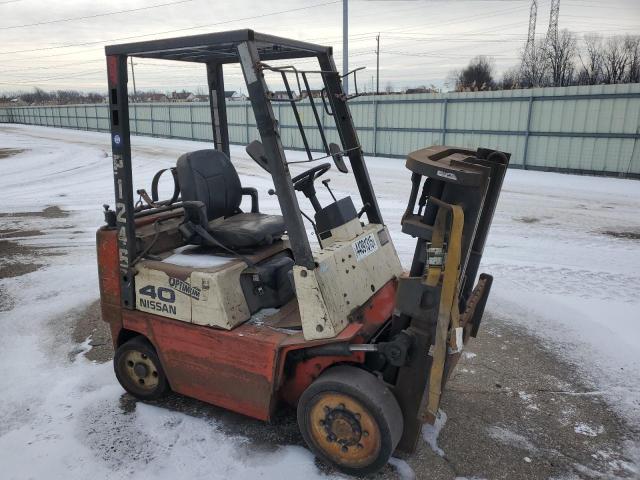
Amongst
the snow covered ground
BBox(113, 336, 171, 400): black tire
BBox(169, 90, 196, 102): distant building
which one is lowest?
the snow covered ground

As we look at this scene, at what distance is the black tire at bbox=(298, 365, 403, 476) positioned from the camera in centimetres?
295

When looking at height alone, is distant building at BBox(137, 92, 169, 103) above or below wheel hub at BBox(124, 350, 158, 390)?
above

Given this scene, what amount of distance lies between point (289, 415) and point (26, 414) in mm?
1894

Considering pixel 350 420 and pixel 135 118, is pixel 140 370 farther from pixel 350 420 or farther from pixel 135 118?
pixel 135 118

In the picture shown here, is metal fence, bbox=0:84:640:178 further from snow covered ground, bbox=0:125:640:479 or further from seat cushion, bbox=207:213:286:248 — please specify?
seat cushion, bbox=207:213:286:248

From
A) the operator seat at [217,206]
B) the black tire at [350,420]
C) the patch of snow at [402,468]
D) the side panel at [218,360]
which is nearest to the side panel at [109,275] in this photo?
the side panel at [218,360]

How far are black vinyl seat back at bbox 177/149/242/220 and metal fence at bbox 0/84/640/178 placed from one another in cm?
1293

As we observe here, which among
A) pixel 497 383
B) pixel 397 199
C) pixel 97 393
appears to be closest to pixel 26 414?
pixel 97 393

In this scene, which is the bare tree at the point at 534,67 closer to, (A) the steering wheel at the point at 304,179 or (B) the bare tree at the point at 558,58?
(B) the bare tree at the point at 558,58

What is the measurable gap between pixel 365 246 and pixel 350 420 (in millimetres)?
1143

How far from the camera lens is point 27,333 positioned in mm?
5168

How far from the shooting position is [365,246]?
11.7ft

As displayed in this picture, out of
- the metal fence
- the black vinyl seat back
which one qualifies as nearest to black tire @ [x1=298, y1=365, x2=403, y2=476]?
the black vinyl seat back

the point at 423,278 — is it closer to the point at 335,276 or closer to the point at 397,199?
the point at 335,276
